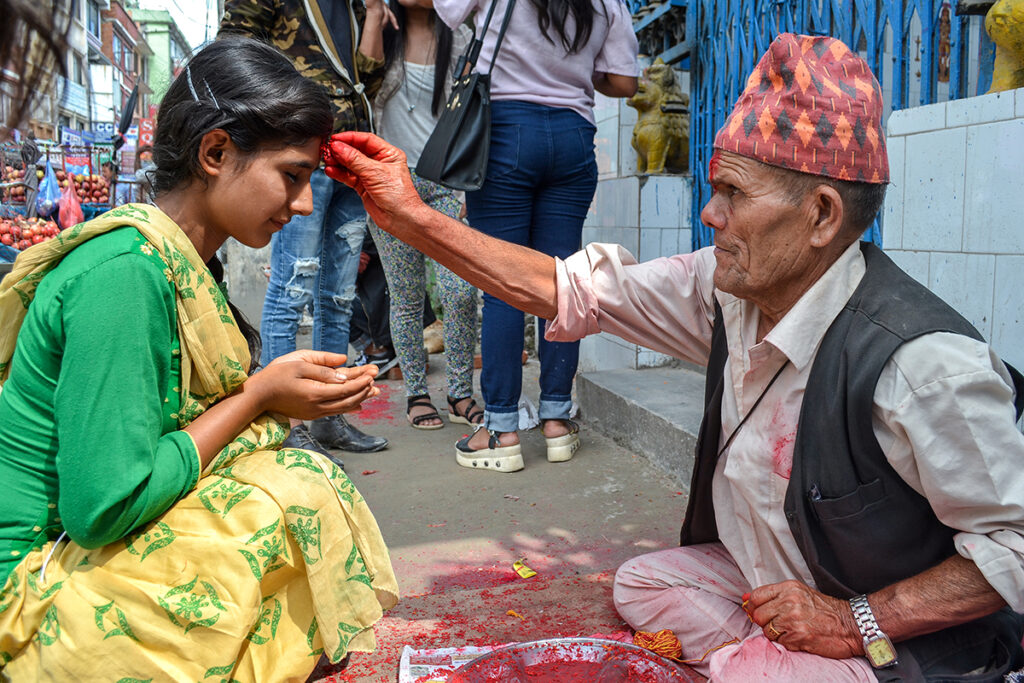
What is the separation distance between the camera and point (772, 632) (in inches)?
73.0

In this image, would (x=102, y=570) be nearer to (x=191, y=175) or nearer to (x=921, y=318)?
(x=191, y=175)

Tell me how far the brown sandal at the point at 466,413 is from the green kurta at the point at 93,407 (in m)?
2.76

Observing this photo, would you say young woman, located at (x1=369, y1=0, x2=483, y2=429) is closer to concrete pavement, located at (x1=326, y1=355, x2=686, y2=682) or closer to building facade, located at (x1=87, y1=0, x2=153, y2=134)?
concrete pavement, located at (x1=326, y1=355, x2=686, y2=682)

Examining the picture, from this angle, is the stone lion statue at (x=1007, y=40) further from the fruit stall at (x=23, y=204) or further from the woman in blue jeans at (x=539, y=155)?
the fruit stall at (x=23, y=204)

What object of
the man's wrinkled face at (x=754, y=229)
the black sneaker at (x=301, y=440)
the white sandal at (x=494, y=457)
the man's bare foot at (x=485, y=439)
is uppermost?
the man's wrinkled face at (x=754, y=229)

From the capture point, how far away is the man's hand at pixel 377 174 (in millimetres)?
2158

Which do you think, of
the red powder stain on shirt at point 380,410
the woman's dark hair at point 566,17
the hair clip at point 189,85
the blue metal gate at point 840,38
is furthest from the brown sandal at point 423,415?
the hair clip at point 189,85

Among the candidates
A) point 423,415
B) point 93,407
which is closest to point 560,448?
point 423,415

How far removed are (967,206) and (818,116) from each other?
106 centimetres

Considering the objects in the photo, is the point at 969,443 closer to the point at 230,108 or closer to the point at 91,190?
the point at 230,108

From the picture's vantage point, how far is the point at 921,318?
171cm

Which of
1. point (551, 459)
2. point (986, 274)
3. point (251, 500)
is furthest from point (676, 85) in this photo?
point (251, 500)

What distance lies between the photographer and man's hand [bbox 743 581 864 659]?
179 cm

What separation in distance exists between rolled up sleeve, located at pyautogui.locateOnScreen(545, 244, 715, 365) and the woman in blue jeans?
1528 millimetres
